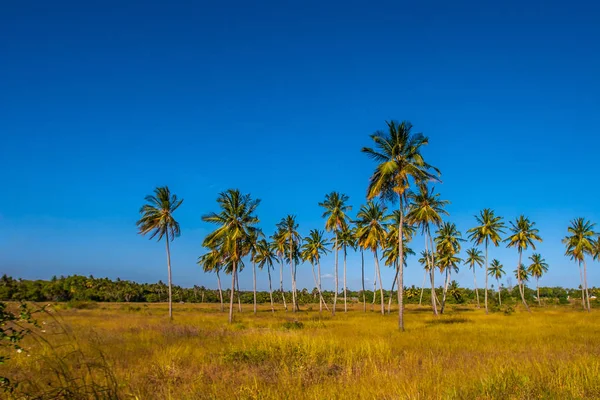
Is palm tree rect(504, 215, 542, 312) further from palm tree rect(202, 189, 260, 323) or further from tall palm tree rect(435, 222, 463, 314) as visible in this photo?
palm tree rect(202, 189, 260, 323)

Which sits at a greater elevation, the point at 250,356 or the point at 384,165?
the point at 384,165

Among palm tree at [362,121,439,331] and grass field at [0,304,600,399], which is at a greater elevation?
palm tree at [362,121,439,331]

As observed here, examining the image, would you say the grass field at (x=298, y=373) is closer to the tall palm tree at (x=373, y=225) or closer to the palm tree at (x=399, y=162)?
the palm tree at (x=399, y=162)

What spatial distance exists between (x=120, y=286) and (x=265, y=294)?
4323cm

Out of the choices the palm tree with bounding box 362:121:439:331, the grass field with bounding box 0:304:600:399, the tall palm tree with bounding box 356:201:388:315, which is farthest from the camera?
the tall palm tree with bounding box 356:201:388:315

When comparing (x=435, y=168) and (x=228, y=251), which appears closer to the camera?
(x=435, y=168)

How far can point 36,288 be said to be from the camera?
70.4m

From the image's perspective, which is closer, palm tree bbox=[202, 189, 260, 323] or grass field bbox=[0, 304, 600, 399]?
grass field bbox=[0, 304, 600, 399]

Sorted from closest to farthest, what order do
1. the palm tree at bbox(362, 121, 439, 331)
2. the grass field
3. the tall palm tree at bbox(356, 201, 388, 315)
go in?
the grass field → the palm tree at bbox(362, 121, 439, 331) → the tall palm tree at bbox(356, 201, 388, 315)

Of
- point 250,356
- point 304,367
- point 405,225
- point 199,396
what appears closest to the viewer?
point 199,396

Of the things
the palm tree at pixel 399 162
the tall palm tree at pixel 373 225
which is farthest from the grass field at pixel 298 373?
the tall palm tree at pixel 373 225

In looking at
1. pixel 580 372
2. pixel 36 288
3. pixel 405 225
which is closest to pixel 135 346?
pixel 580 372

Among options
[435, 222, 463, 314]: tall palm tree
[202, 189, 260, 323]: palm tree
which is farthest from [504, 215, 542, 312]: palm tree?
[202, 189, 260, 323]: palm tree

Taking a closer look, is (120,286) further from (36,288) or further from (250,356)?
(250,356)
